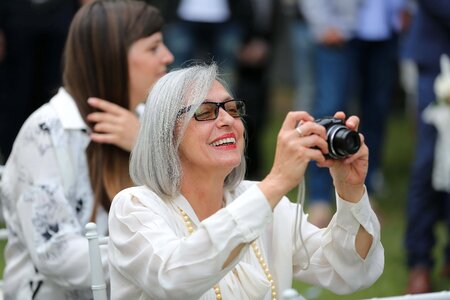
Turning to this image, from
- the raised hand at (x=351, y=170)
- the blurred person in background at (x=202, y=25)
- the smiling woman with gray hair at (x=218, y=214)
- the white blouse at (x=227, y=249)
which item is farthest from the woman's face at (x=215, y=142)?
the blurred person in background at (x=202, y=25)

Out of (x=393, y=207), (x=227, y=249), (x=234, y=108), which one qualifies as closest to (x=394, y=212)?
(x=393, y=207)

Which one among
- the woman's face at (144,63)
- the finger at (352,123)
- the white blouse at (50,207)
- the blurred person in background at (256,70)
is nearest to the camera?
the finger at (352,123)

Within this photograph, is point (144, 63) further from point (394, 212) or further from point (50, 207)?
point (394, 212)

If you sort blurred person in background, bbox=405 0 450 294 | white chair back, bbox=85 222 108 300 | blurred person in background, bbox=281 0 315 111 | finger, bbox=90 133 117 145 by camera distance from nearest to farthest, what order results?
white chair back, bbox=85 222 108 300 < finger, bbox=90 133 117 145 < blurred person in background, bbox=405 0 450 294 < blurred person in background, bbox=281 0 315 111

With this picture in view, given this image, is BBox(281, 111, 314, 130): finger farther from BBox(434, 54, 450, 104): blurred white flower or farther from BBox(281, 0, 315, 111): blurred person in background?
BBox(281, 0, 315, 111): blurred person in background

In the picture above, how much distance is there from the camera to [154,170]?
141 inches

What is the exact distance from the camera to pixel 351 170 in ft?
11.3

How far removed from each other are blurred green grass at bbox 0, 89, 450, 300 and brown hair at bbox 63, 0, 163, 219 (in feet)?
7.11

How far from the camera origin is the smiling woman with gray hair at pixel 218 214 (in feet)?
10.5

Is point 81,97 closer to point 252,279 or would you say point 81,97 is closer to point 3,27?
point 252,279

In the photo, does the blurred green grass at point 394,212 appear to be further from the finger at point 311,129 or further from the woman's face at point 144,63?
the finger at point 311,129

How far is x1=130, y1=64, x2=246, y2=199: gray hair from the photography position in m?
3.58

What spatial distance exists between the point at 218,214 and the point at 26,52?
592cm

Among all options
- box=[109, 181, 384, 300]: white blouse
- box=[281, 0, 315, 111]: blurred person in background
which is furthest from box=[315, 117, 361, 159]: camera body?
box=[281, 0, 315, 111]: blurred person in background
